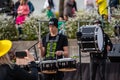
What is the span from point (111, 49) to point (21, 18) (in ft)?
17.8

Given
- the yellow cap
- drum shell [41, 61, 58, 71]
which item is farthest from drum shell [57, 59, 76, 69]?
the yellow cap

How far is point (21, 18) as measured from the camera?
15.8 metres

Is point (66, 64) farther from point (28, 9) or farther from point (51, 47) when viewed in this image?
point (28, 9)

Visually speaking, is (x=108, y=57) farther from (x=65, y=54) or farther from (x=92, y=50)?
(x=65, y=54)

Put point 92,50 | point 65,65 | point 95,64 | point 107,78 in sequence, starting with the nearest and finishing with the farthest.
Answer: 1. point 65,65
2. point 92,50
3. point 95,64
4. point 107,78

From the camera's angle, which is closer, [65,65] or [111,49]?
[65,65]

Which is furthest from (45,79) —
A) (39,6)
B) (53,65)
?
(39,6)

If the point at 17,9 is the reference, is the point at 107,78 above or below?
below

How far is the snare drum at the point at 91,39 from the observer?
→ 10.0 m

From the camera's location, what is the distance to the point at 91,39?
32.9 ft

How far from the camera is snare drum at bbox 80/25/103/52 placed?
32.8 ft

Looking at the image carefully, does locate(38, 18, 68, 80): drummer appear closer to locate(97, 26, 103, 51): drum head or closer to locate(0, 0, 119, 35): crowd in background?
locate(97, 26, 103, 51): drum head

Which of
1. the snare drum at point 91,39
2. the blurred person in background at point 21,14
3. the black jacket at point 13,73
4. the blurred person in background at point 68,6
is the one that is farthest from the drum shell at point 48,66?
the blurred person in background at point 68,6

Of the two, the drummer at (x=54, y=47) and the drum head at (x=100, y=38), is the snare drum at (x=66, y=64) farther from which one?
the drum head at (x=100, y=38)
